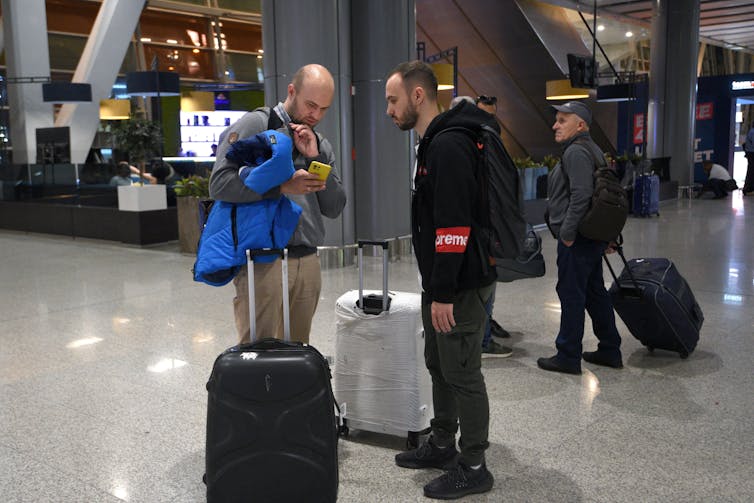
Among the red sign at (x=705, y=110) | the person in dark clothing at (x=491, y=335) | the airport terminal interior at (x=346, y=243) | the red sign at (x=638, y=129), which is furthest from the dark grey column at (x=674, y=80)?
the person in dark clothing at (x=491, y=335)

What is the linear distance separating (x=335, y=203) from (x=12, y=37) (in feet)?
47.3

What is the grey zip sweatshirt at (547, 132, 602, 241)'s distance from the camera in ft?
13.0

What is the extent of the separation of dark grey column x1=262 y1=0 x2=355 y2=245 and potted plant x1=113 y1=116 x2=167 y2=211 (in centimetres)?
305

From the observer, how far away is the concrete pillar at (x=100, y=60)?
14.3m

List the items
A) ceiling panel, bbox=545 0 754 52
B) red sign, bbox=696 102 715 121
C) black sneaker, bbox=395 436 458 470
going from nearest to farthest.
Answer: black sneaker, bbox=395 436 458 470 → ceiling panel, bbox=545 0 754 52 → red sign, bbox=696 102 715 121

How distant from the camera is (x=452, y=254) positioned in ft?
8.11

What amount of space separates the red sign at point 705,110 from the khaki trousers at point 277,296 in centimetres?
2170

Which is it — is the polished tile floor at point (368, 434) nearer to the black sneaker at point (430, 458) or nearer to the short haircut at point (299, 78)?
the black sneaker at point (430, 458)

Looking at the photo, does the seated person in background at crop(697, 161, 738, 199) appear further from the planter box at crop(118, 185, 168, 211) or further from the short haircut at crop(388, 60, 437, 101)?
the short haircut at crop(388, 60, 437, 101)

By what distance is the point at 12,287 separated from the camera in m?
7.24

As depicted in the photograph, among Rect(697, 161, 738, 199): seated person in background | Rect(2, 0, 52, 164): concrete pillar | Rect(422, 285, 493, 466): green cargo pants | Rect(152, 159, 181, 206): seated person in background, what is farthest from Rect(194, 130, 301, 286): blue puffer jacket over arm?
Rect(697, 161, 738, 199): seated person in background

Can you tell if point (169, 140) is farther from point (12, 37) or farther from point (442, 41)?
point (442, 41)

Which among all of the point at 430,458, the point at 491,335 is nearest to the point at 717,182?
the point at 491,335

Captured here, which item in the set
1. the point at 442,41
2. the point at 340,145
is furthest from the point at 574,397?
the point at 442,41
